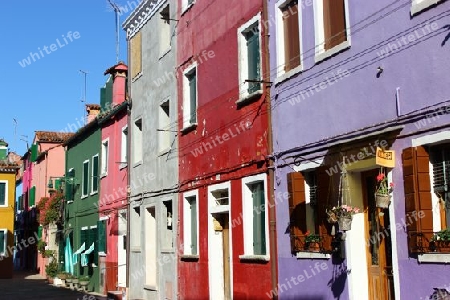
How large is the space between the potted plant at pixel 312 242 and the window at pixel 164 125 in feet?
26.3

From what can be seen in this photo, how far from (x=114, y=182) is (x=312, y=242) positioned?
13036mm

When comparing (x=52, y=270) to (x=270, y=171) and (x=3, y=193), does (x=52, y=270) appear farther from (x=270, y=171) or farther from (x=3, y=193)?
(x=270, y=171)

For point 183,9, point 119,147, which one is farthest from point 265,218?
point 119,147

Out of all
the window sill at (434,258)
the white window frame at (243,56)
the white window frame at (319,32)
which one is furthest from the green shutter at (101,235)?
the window sill at (434,258)

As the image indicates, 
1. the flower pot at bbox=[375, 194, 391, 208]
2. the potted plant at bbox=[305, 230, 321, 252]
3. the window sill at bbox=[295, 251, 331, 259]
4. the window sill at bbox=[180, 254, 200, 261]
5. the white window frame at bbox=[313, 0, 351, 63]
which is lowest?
the window sill at bbox=[180, 254, 200, 261]

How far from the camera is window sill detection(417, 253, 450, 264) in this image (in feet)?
24.9

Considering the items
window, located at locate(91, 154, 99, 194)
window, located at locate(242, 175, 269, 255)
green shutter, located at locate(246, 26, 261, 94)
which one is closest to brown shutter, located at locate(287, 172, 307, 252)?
window, located at locate(242, 175, 269, 255)

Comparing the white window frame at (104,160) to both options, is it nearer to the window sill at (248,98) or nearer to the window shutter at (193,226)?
the window shutter at (193,226)

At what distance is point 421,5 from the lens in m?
8.20

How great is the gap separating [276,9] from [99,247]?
14.3m

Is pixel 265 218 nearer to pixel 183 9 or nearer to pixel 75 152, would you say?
pixel 183 9

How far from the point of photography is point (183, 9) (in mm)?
17016

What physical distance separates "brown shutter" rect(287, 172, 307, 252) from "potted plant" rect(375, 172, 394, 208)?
2.33 m

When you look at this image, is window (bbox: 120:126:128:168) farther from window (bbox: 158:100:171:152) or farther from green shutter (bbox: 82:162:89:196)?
green shutter (bbox: 82:162:89:196)
